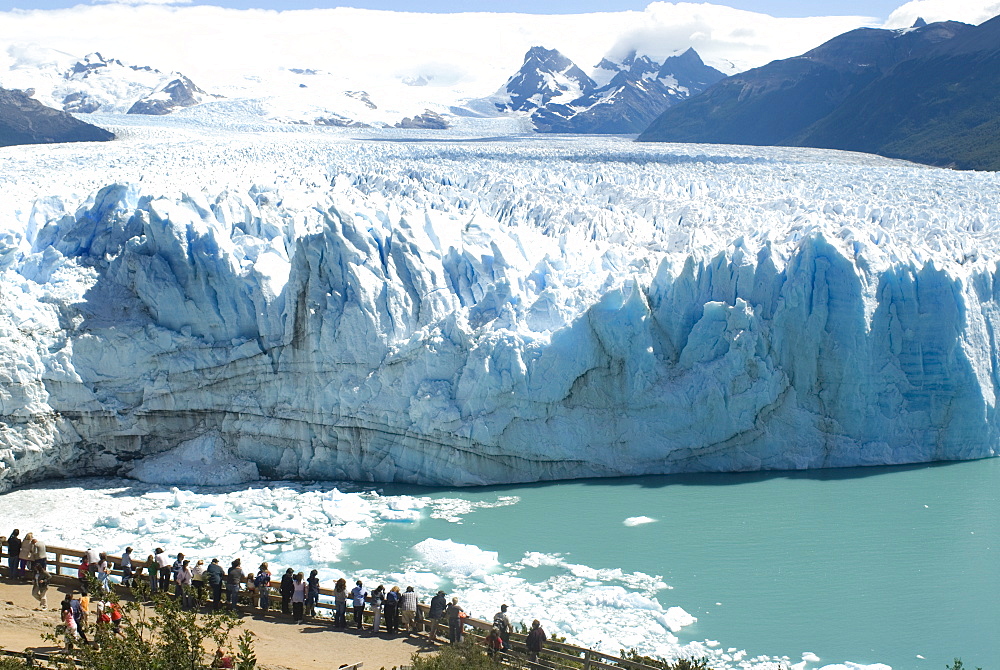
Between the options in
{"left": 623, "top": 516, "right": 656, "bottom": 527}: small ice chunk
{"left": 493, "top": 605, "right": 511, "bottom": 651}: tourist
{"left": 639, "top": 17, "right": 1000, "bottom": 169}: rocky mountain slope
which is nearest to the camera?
{"left": 493, "top": 605, "right": 511, "bottom": 651}: tourist

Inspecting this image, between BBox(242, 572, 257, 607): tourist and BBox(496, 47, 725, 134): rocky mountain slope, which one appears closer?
BBox(242, 572, 257, 607): tourist

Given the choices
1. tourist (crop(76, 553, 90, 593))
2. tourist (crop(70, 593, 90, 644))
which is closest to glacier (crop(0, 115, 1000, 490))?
tourist (crop(76, 553, 90, 593))

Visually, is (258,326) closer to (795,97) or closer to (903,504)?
(903,504)

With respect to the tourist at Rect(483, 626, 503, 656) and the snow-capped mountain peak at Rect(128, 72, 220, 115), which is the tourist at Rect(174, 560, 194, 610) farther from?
the snow-capped mountain peak at Rect(128, 72, 220, 115)

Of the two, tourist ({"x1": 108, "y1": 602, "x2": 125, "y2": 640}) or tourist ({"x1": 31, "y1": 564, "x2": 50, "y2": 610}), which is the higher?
tourist ({"x1": 108, "y1": 602, "x2": 125, "y2": 640})

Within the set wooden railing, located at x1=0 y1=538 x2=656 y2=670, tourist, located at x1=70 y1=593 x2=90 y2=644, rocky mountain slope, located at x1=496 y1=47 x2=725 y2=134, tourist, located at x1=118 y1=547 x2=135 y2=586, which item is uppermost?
rocky mountain slope, located at x1=496 y1=47 x2=725 y2=134

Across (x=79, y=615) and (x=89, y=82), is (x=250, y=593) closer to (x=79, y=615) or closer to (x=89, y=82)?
(x=79, y=615)

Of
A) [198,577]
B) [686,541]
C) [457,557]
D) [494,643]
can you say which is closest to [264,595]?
[198,577]

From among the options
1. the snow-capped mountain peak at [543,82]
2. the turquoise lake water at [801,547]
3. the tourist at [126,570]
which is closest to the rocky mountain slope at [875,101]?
the snow-capped mountain peak at [543,82]
